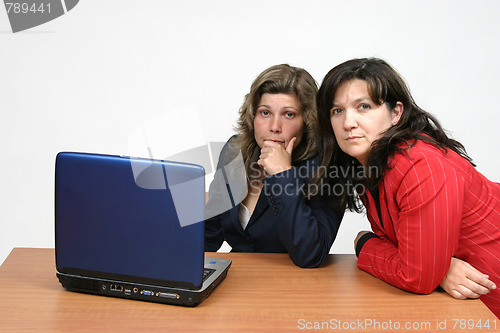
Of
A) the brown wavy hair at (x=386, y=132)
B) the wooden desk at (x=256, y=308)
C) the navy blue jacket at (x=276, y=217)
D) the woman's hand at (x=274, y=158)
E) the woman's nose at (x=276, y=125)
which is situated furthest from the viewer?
Answer: the woman's nose at (x=276, y=125)

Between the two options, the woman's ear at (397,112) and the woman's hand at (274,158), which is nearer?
the woman's ear at (397,112)

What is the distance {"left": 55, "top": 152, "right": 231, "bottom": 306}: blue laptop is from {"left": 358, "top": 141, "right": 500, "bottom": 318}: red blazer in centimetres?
51

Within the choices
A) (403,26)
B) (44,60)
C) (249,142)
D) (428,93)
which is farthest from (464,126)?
(44,60)

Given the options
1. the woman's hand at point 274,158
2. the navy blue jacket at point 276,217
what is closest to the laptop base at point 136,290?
the navy blue jacket at point 276,217

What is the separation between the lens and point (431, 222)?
4.36ft

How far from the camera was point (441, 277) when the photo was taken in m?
1.34

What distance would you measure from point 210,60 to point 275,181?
177cm

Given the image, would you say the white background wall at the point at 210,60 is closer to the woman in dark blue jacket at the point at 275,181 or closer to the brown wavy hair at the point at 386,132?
the woman in dark blue jacket at the point at 275,181

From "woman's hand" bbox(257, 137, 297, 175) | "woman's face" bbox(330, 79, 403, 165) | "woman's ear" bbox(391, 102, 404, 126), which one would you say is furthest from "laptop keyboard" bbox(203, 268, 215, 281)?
"woman's ear" bbox(391, 102, 404, 126)

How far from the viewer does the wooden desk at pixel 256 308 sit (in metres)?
1.20

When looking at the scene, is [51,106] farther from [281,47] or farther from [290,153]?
[290,153]

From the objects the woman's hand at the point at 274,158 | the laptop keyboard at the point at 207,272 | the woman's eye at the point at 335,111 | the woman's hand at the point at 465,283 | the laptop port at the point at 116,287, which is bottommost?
the woman's hand at the point at 465,283

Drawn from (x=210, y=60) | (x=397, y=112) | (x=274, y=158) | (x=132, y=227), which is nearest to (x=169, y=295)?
(x=132, y=227)

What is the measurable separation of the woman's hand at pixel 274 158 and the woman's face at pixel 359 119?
0.75 ft
